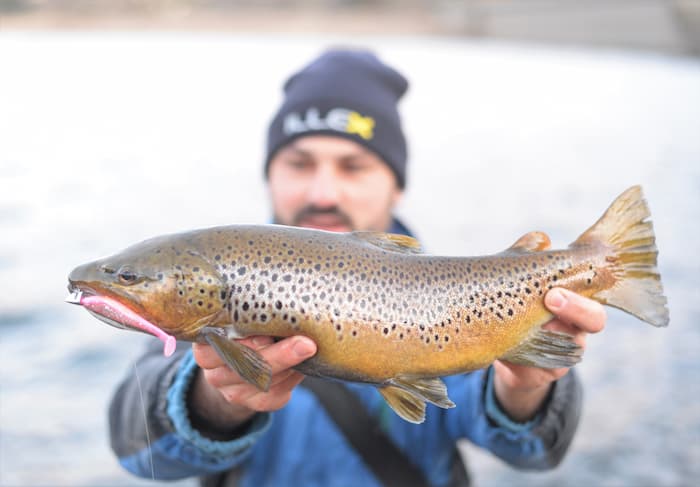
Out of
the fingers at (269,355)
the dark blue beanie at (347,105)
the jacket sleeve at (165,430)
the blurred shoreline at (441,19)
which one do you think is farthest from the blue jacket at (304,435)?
the blurred shoreline at (441,19)

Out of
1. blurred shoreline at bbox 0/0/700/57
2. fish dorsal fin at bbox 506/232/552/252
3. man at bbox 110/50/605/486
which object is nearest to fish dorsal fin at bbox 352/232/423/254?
fish dorsal fin at bbox 506/232/552/252

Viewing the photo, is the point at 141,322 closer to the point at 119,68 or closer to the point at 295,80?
the point at 295,80

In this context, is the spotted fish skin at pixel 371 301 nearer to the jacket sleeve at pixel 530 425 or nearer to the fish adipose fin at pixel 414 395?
the fish adipose fin at pixel 414 395

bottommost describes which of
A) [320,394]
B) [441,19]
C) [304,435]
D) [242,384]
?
[304,435]

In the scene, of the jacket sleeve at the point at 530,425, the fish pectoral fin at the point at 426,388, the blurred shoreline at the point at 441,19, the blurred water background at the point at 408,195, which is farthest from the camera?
the blurred shoreline at the point at 441,19

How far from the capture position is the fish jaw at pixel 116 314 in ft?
6.68

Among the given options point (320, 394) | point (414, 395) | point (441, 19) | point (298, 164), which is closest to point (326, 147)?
point (298, 164)

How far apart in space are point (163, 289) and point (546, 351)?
43.4 inches

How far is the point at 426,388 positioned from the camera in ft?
7.14

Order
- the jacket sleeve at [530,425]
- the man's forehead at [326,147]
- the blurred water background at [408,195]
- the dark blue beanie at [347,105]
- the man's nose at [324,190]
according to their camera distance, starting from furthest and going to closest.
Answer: the blurred water background at [408,195]
the dark blue beanie at [347,105]
the man's forehead at [326,147]
the man's nose at [324,190]
the jacket sleeve at [530,425]

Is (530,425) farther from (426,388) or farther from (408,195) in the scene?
(408,195)

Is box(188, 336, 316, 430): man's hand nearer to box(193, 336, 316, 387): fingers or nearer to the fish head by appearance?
box(193, 336, 316, 387): fingers

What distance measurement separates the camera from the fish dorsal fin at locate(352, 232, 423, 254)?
2.29 m

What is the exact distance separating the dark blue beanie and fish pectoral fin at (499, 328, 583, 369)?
2180 millimetres
